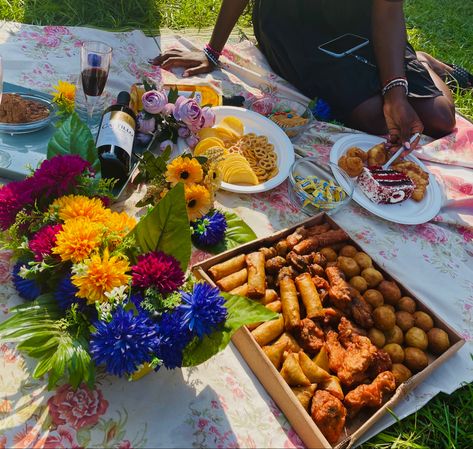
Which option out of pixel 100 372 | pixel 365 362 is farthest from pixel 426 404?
pixel 100 372

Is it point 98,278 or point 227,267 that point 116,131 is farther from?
point 98,278

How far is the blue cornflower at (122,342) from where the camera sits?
3.26 feet

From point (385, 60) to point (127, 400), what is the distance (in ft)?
7.67

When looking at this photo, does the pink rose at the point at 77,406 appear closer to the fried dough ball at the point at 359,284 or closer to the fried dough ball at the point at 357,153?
the fried dough ball at the point at 359,284

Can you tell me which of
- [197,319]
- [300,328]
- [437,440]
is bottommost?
[437,440]

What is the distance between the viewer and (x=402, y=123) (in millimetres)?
2408

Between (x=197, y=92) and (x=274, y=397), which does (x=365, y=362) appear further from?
(x=197, y=92)

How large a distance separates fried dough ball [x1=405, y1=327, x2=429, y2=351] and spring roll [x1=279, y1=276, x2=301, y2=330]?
40 cm

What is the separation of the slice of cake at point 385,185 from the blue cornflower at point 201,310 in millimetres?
1333

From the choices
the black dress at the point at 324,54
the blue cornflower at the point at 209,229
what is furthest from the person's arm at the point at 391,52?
the blue cornflower at the point at 209,229

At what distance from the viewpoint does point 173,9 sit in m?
3.64

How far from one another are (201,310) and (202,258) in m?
0.68

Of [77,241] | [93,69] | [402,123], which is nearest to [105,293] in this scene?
[77,241]

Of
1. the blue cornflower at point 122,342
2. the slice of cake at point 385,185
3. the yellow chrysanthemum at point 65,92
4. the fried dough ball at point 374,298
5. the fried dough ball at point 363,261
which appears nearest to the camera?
the blue cornflower at point 122,342
